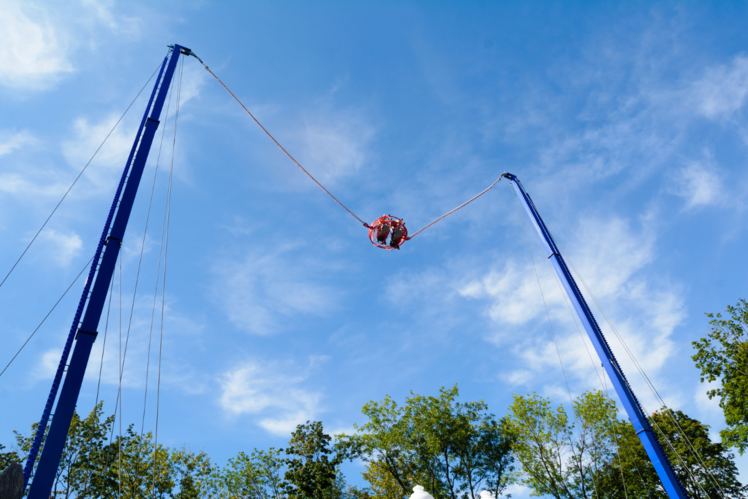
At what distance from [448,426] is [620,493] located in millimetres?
11320

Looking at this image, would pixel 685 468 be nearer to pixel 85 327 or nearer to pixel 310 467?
pixel 310 467

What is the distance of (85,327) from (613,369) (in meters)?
13.0

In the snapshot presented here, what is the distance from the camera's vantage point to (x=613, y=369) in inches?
503

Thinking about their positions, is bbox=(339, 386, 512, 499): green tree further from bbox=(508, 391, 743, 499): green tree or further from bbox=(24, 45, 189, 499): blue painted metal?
bbox=(24, 45, 189, 499): blue painted metal

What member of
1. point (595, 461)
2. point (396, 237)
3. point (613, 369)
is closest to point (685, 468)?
point (595, 461)

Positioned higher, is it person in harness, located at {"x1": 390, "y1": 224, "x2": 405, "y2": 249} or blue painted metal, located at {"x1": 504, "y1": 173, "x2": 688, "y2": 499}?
person in harness, located at {"x1": 390, "y1": 224, "x2": 405, "y2": 249}

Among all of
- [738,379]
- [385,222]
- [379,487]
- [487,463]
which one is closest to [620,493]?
[487,463]

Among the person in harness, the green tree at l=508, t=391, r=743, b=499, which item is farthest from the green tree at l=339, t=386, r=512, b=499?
the person in harness

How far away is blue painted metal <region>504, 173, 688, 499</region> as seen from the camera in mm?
11234

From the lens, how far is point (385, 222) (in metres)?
13.7

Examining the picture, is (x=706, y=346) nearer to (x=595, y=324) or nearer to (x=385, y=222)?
(x=595, y=324)

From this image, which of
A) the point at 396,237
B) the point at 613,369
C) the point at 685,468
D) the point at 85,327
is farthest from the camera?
the point at 685,468

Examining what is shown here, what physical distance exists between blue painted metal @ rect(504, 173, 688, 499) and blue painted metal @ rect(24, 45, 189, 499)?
502 inches

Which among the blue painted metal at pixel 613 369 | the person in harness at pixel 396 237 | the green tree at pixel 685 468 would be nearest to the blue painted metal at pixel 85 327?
the person in harness at pixel 396 237
